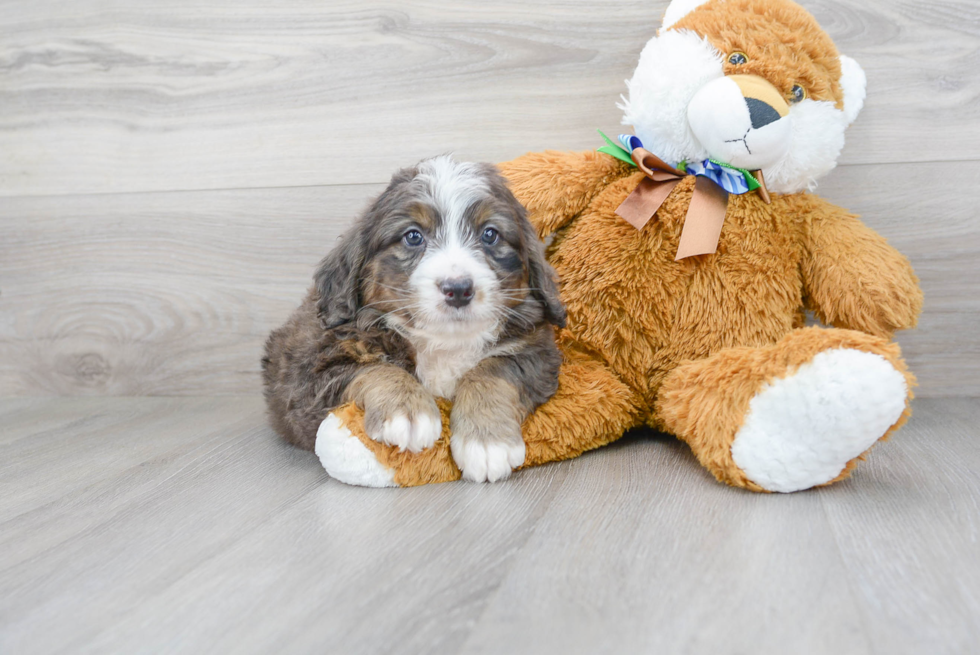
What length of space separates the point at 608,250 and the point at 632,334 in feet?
0.82

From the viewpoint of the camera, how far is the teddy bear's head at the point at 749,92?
1943mm

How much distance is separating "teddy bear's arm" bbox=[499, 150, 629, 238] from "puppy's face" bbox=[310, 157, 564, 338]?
202mm

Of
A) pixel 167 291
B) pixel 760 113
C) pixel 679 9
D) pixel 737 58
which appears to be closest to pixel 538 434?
pixel 760 113

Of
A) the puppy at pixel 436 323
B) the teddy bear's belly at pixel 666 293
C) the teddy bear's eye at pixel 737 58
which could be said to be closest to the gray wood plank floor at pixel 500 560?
the puppy at pixel 436 323

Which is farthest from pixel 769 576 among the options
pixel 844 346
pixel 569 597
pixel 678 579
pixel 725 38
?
pixel 725 38

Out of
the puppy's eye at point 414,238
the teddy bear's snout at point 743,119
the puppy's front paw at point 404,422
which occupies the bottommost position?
the puppy's front paw at point 404,422

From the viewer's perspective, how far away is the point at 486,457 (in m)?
1.78

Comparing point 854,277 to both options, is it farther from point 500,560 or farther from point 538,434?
point 500,560

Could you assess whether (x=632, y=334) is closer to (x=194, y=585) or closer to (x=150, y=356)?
(x=194, y=585)

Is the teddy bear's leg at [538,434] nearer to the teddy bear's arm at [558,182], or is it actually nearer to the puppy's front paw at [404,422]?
the puppy's front paw at [404,422]

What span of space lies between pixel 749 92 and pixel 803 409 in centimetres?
85

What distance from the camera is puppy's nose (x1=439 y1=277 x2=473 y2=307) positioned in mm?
1725

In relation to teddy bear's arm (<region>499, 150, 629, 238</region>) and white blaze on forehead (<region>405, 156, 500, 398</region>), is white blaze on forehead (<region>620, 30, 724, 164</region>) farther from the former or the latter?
white blaze on forehead (<region>405, 156, 500, 398</region>)

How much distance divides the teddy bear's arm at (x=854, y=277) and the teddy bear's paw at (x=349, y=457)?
1.26 m
